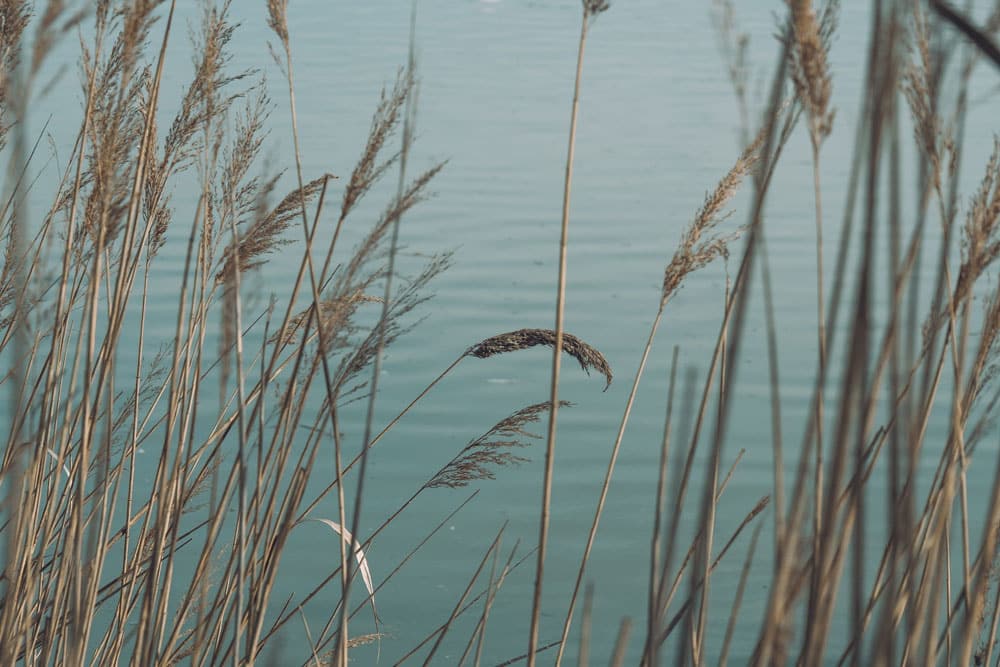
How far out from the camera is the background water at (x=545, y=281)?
3.43 m

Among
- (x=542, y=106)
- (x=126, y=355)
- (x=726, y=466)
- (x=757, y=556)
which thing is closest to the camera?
(x=757, y=556)

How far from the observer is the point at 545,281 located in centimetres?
570

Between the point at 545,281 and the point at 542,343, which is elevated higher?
the point at 545,281

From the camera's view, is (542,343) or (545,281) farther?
(545,281)

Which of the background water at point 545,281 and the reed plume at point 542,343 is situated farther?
the background water at point 545,281

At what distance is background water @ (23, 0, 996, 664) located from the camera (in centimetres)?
343

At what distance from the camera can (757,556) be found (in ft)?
11.7

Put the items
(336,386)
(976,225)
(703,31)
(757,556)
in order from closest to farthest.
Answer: (976,225) → (336,386) → (757,556) → (703,31)

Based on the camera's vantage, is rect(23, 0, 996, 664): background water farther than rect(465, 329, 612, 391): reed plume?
Yes

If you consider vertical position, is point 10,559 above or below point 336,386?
below

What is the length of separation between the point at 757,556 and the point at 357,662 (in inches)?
49.2

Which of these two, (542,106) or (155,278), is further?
(542,106)

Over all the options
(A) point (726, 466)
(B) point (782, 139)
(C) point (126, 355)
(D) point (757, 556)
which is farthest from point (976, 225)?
(C) point (126, 355)

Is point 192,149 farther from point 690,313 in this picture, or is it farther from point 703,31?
point 703,31
